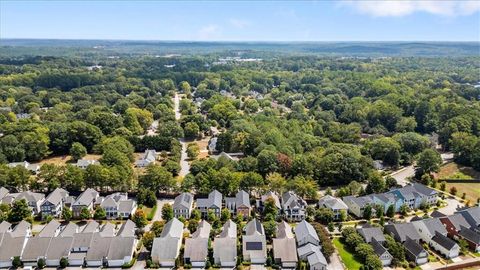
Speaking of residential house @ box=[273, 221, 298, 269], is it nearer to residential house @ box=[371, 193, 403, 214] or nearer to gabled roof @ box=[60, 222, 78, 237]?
residential house @ box=[371, 193, 403, 214]

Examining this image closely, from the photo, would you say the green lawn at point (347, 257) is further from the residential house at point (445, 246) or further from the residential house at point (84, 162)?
the residential house at point (84, 162)

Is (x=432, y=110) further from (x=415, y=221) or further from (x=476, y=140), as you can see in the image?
(x=415, y=221)

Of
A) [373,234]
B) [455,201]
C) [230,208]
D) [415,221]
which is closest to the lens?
[373,234]

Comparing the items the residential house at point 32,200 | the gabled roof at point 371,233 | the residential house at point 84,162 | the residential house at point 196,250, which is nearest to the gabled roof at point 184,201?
the residential house at point 196,250

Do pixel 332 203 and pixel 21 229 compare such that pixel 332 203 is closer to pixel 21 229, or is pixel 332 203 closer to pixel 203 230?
pixel 203 230

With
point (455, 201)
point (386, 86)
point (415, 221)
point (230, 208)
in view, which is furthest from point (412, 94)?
point (230, 208)

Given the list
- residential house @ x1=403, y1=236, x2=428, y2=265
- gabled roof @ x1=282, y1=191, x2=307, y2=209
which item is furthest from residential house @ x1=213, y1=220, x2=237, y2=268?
residential house @ x1=403, y1=236, x2=428, y2=265
